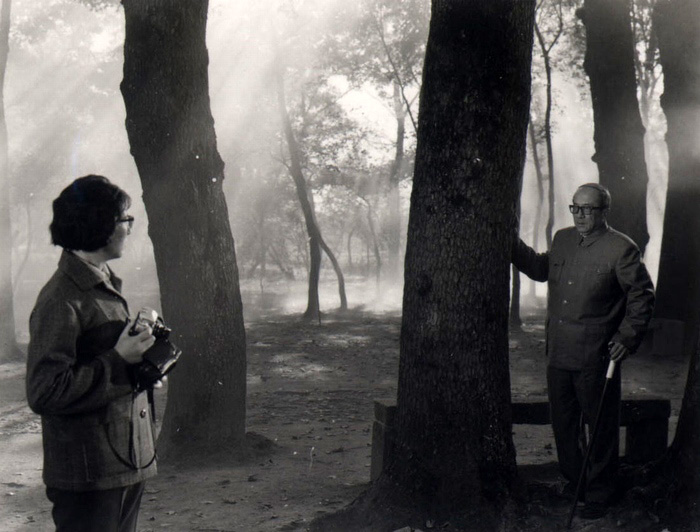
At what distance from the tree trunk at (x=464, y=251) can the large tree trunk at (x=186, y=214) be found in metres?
3.15

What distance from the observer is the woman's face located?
148 inches

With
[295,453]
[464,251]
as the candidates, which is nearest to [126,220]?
[464,251]

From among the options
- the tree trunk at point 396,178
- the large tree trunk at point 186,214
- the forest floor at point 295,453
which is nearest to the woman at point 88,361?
the forest floor at point 295,453

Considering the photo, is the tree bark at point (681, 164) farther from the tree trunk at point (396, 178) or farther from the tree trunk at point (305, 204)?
the tree trunk at point (396, 178)

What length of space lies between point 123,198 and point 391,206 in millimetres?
42267

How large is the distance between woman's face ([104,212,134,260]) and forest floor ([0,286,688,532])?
→ 9.33ft

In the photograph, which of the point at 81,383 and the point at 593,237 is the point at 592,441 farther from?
the point at 81,383

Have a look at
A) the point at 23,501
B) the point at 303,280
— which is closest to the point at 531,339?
the point at 23,501

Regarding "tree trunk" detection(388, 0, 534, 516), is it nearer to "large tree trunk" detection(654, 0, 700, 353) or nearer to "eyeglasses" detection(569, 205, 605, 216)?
"eyeglasses" detection(569, 205, 605, 216)

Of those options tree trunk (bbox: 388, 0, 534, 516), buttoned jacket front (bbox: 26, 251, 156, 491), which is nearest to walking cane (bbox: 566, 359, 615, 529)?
tree trunk (bbox: 388, 0, 534, 516)

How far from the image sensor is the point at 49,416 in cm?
365

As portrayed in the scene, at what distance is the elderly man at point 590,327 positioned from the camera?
20.3ft

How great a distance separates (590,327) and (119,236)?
3.48 meters

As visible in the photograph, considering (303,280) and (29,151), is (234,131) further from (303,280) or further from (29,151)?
(303,280)
